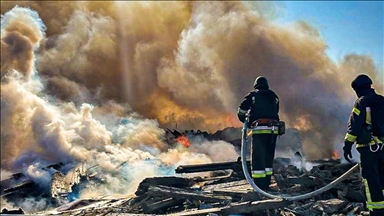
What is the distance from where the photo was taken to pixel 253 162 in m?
5.96

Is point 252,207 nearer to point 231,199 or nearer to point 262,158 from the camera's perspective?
point 231,199

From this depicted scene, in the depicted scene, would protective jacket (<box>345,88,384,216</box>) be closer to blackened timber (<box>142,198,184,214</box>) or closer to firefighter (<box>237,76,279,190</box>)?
firefighter (<box>237,76,279,190</box>)

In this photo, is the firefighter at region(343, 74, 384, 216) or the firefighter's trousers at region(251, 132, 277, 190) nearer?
the firefighter at region(343, 74, 384, 216)

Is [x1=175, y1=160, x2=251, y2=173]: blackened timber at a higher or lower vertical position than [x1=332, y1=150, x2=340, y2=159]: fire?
lower

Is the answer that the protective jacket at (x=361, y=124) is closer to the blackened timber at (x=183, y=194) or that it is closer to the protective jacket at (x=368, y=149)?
the protective jacket at (x=368, y=149)

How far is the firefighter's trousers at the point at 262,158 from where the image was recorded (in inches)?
231

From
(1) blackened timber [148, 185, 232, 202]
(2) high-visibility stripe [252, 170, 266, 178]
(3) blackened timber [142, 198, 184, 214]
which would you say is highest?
(2) high-visibility stripe [252, 170, 266, 178]

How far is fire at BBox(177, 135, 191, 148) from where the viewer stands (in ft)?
69.2

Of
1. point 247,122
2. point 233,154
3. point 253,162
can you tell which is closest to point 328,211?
point 253,162

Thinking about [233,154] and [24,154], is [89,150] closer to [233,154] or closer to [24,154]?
[24,154]

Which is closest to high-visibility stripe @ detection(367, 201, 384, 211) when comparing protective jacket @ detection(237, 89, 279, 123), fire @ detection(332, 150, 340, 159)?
protective jacket @ detection(237, 89, 279, 123)

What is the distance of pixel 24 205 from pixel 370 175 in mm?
10966

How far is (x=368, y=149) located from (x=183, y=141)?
58.4 ft

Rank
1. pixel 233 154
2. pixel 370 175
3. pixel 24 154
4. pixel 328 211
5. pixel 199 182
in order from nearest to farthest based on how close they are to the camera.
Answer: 1. pixel 370 175
2. pixel 328 211
3. pixel 199 182
4. pixel 233 154
5. pixel 24 154
